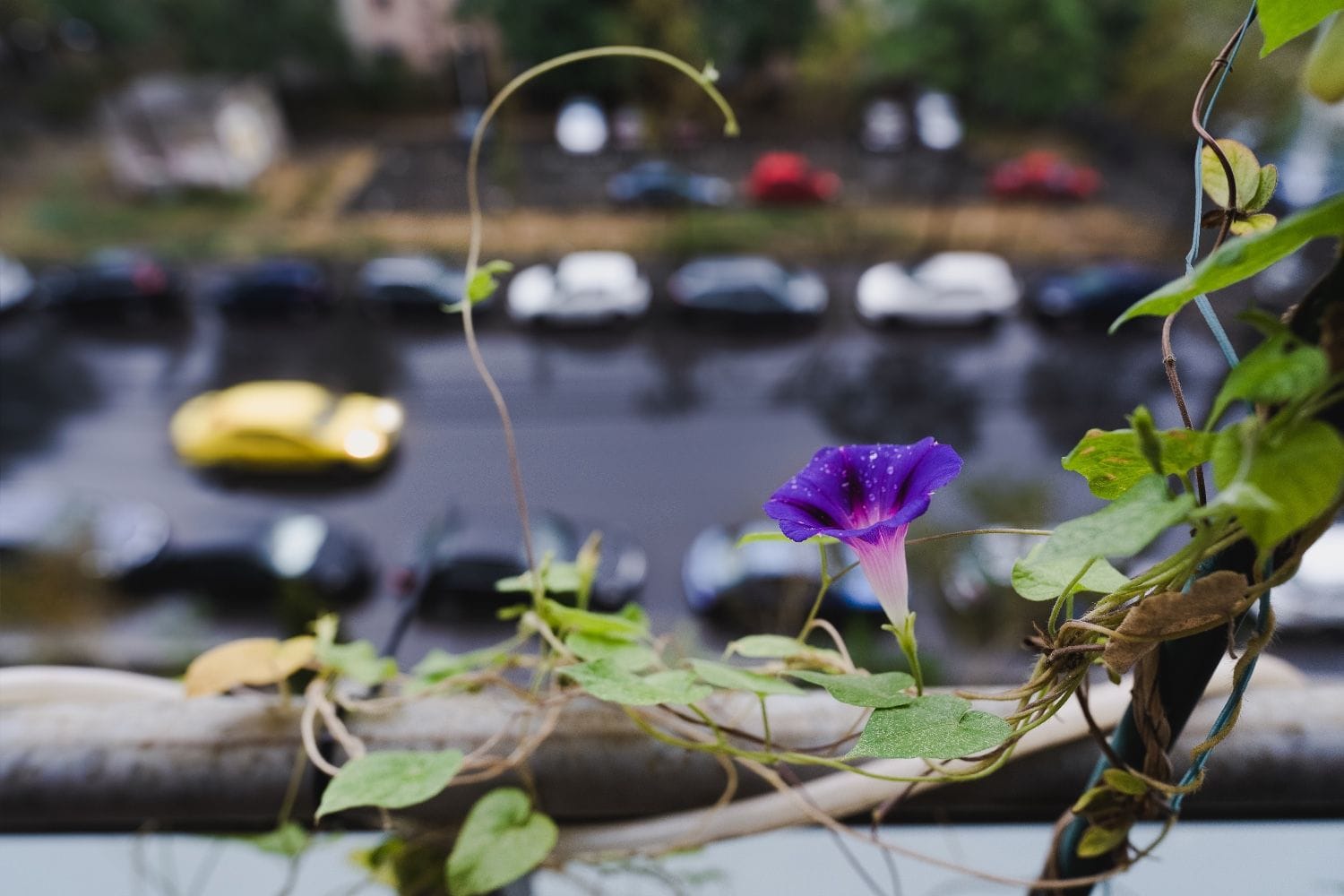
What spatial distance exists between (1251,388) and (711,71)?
30cm

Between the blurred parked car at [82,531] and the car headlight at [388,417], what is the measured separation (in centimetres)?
93

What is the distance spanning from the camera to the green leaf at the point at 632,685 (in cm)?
33

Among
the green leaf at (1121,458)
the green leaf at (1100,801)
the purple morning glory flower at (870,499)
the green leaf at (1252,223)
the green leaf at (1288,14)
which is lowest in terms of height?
the green leaf at (1100,801)

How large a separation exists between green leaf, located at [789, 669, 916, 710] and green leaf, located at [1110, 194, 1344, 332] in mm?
149

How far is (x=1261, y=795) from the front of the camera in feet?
1.23

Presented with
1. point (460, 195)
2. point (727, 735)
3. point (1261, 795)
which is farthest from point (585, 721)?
point (460, 195)

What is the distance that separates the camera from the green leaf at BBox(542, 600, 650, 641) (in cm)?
42

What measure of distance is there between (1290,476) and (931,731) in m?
0.13

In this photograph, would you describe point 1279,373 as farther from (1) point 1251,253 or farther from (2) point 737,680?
(2) point 737,680

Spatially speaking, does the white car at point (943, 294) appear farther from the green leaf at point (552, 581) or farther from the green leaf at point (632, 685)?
the green leaf at point (632, 685)

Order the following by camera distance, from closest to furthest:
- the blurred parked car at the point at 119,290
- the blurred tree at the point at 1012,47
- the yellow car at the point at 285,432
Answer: the yellow car at the point at 285,432 < the blurred parked car at the point at 119,290 < the blurred tree at the point at 1012,47

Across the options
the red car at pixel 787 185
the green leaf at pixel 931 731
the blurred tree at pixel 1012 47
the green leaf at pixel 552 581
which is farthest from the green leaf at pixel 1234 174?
the red car at pixel 787 185

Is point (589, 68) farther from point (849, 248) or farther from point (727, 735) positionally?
point (727, 735)

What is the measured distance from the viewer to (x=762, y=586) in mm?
3127
